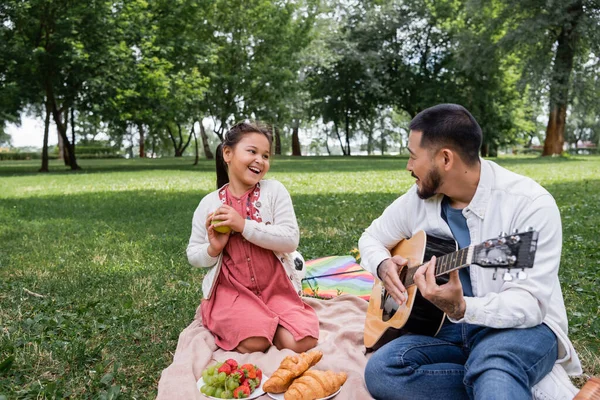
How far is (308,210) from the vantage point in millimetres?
10203

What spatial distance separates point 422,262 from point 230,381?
1241mm

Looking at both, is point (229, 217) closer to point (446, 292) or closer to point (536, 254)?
point (446, 292)

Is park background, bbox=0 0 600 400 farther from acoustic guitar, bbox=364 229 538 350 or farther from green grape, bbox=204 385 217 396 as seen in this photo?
acoustic guitar, bbox=364 229 538 350

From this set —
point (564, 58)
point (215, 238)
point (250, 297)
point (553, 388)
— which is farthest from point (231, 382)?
point (564, 58)

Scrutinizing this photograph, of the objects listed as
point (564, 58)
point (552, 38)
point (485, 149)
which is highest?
point (552, 38)

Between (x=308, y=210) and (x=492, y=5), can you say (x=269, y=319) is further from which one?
(x=492, y=5)

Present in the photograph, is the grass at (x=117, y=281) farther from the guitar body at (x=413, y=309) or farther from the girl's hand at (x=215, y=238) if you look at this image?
the guitar body at (x=413, y=309)

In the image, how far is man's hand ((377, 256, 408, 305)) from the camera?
10.4 ft

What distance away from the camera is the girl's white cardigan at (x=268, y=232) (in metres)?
3.90

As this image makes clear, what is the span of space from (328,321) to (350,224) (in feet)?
13.9

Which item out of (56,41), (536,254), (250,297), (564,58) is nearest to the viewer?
(536,254)

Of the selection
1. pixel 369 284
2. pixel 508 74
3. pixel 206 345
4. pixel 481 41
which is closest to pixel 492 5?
pixel 481 41

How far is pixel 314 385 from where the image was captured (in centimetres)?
301

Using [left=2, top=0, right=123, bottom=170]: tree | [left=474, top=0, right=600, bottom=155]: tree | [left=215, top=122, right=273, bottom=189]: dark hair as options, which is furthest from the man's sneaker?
[left=474, top=0, right=600, bottom=155]: tree
